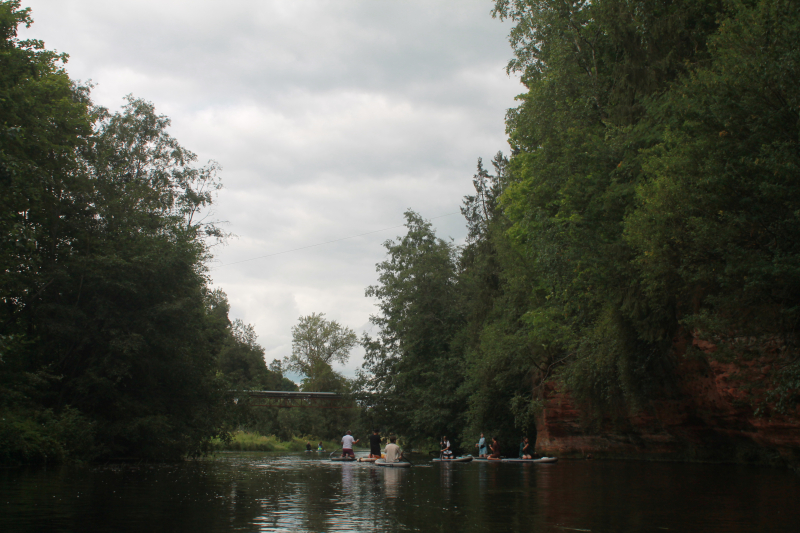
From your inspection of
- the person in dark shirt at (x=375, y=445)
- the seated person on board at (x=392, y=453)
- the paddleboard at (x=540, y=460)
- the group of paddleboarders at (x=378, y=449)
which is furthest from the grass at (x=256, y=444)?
the seated person on board at (x=392, y=453)

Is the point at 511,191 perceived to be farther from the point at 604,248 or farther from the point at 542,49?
the point at 604,248

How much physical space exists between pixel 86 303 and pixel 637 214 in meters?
21.9

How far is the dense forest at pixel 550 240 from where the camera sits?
14.6m

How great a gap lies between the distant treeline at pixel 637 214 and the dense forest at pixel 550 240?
0.29ft

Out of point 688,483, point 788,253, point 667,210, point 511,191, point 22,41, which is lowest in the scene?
point 688,483

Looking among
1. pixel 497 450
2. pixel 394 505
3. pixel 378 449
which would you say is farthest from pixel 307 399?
pixel 394 505

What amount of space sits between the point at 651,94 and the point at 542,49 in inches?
340

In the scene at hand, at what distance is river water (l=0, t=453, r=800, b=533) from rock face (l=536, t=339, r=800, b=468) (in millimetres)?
3570

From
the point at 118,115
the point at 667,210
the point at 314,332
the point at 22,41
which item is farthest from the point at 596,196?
the point at 314,332

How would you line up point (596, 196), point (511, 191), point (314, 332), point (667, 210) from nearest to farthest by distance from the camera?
point (667, 210) < point (596, 196) < point (511, 191) < point (314, 332)

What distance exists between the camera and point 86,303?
86.6ft

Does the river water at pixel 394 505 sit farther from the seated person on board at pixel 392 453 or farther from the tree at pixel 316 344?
the tree at pixel 316 344

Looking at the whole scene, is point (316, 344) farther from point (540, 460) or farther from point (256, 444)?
point (540, 460)

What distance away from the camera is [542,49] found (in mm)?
28969
